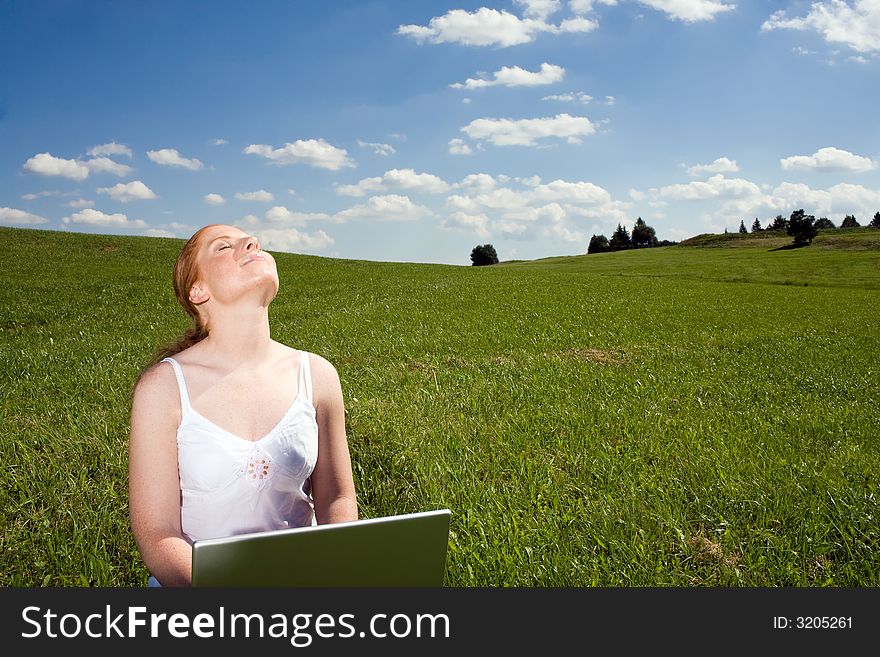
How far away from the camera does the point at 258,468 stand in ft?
8.35

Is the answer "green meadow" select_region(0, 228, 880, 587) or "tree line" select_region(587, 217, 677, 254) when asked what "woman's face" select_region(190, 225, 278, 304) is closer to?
A: "green meadow" select_region(0, 228, 880, 587)

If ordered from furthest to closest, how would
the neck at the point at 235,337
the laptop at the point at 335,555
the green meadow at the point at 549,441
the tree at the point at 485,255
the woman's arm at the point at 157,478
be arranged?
the tree at the point at 485,255
the green meadow at the point at 549,441
the neck at the point at 235,337
the woman's arm at the point at 157,478
the laptop at the point at 335,555

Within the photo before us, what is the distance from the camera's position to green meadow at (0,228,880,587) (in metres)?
4.84

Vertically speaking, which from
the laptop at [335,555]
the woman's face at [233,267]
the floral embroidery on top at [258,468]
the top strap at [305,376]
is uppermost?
the woman's face at [233,267]

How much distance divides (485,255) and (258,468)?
11783 centimetres

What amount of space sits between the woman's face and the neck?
6cm

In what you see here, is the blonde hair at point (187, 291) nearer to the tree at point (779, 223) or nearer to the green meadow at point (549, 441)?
the green meadow at point (549, 441)

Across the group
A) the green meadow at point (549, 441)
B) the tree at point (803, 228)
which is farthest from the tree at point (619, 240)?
the green meadow at point (549, 441)

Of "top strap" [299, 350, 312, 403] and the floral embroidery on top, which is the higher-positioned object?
"top strap" [299, 350, 312, 403]

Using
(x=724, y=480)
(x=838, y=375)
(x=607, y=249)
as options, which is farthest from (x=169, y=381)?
(x=607, y=249)

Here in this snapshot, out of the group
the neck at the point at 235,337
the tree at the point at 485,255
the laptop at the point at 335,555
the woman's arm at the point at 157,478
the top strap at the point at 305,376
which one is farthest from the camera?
the tree at the point at 485,255

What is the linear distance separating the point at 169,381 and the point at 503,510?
139 inches

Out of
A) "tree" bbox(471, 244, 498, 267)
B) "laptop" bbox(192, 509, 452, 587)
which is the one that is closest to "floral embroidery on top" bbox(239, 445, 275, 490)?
"laptop" bbox(192, 509, 452, 587)

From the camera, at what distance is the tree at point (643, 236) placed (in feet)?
396
